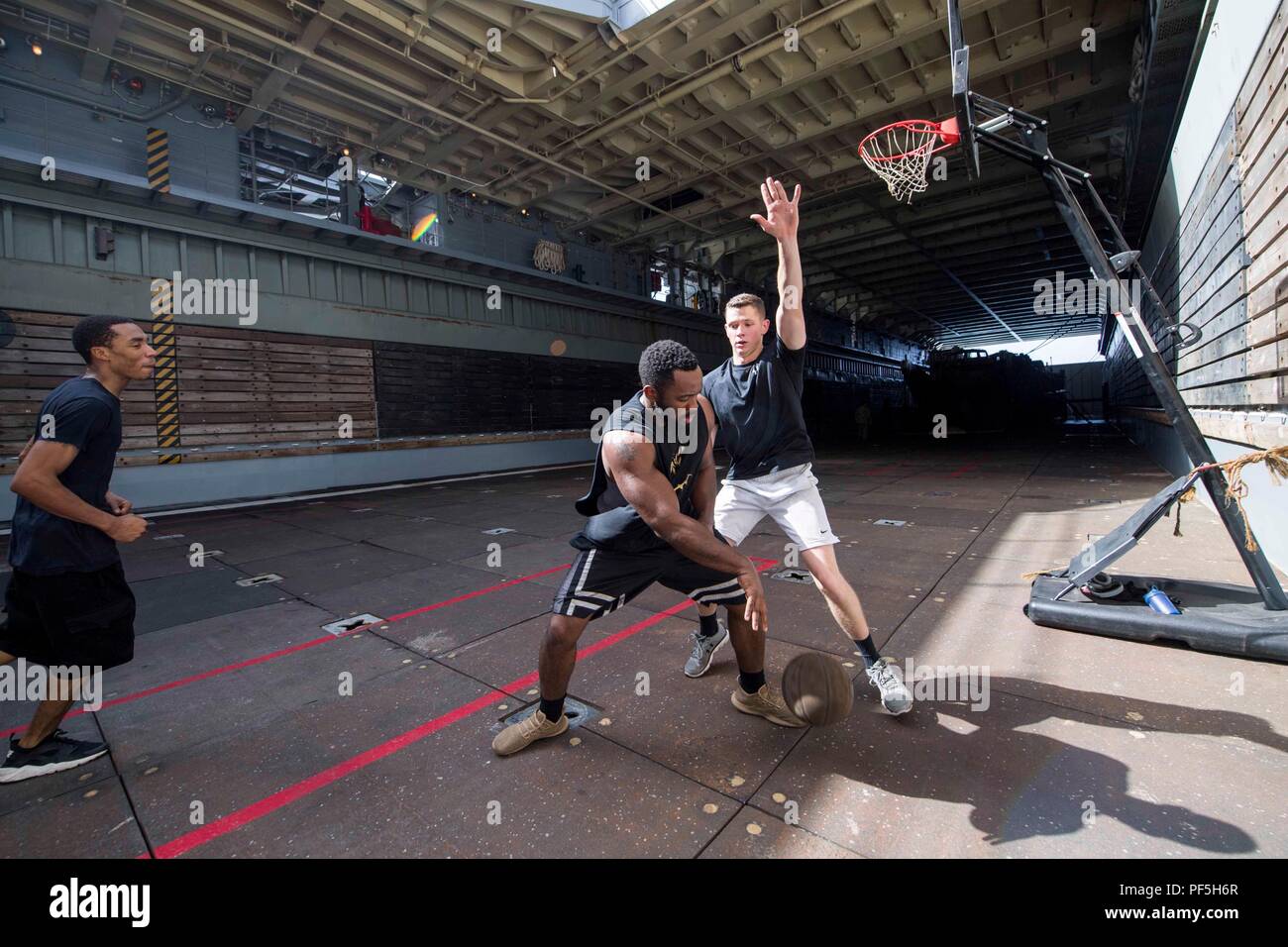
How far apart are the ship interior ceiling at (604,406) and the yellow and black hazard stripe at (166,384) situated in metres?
0.06

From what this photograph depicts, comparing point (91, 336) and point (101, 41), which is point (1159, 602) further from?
point (101, 41)

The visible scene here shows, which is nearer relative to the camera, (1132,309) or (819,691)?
(819,691)

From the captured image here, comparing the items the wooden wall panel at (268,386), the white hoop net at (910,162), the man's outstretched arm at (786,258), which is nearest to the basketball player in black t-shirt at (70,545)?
the man's outstretched arm at (786,258)

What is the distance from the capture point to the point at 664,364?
2.29m

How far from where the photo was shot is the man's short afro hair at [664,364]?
228cm

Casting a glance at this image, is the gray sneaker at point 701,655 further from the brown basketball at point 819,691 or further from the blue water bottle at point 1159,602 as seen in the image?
the blue water bottle at point 1159,602

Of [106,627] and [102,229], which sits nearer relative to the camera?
[106,627]

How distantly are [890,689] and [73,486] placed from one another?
3596mm

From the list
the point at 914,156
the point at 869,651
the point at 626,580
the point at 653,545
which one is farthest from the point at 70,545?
the point at 914,156

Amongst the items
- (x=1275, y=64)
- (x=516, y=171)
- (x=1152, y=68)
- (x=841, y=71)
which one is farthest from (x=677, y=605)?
(x=516, y=171)

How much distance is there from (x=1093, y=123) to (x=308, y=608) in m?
15.9

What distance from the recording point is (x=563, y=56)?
9547 millimetres

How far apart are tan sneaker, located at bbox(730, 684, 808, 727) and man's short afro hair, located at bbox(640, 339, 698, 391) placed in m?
1.48
